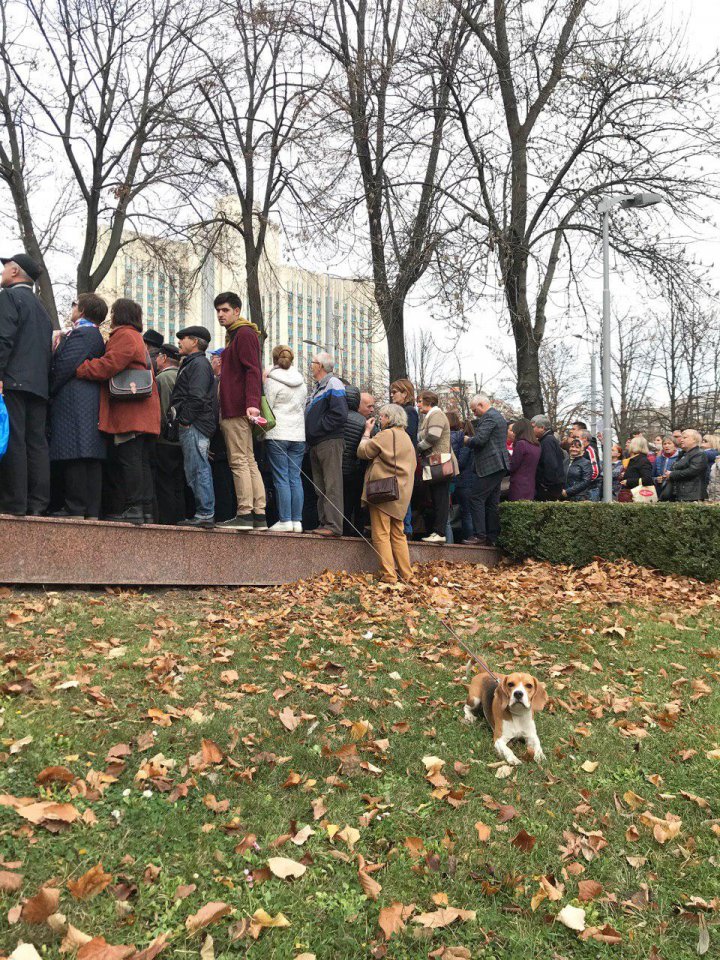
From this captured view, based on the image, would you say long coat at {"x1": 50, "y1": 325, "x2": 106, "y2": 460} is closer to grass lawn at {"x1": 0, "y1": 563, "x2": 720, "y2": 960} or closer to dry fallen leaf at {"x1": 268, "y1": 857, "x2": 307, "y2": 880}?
grass lawn at {"x1": 0, "y1": 563, "x2": 720, "y2": 960}

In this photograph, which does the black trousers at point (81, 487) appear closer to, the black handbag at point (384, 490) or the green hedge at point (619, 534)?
the black handbag at point (384, 490)

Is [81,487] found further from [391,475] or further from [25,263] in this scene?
[391,475]

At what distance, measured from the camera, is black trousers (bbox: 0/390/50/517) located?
6.93 meters

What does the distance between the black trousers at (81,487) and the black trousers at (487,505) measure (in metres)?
5.26

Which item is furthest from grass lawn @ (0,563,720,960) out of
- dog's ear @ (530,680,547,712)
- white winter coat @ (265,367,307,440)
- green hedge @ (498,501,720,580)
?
green hedge @ (498,501,720,580)

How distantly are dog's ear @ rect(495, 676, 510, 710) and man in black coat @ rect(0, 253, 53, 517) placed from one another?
4239mm

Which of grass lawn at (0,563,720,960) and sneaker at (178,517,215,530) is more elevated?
sneaker at (178,517,215,530)

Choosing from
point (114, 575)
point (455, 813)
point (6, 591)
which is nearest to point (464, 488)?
point (114, 575)

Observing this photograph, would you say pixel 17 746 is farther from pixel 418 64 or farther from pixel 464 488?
pixel 418 64

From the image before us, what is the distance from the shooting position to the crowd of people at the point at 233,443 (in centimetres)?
719

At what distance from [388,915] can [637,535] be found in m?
7.43

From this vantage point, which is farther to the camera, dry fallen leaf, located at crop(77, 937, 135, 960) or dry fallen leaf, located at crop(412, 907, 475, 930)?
dry fallen leaf, located at crop(412, 907, 475, 930)

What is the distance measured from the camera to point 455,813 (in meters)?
4.30

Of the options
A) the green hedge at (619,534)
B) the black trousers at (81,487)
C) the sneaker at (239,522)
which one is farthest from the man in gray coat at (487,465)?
the black trousers at (81,487)
